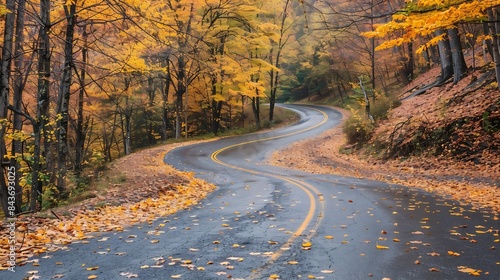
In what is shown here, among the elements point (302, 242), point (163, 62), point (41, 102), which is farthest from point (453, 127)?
point (163, 62)

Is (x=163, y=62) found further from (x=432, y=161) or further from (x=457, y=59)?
(x=432, y=161)

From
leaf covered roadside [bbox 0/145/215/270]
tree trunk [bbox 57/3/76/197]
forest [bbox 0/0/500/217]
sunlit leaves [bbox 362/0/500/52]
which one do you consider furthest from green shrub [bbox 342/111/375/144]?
tree trunk [bbox 57/3/76/197]

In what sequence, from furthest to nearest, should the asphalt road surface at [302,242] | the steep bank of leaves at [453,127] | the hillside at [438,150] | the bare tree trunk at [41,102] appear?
the steep bank of leaves at [453,127] < the hillside at [438,150] < the bare tree trunk at [41,102] < the asphalt road surface at [302,242]

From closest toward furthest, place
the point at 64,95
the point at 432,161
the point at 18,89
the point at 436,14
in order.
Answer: the point at 436,14 < the point at 64,95 < the point at 18,89 < the point at 432,161

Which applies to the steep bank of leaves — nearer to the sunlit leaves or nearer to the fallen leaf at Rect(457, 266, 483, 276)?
the sunlit leaves

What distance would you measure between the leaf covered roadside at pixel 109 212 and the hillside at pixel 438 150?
7305mm

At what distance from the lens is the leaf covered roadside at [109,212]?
6984 mm

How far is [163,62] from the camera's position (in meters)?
32.3

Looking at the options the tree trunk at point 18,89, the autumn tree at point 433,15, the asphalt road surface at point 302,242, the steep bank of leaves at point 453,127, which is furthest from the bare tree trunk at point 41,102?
the steep bank of leaves at point 453,127

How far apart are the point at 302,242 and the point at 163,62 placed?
1098 inches

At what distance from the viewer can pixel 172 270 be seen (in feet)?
17.0

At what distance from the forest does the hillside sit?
5.52ft

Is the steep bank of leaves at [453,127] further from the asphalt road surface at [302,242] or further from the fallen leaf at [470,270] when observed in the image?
the fallen leaf at [470,270]

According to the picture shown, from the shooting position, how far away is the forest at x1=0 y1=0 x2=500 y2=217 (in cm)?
1000
